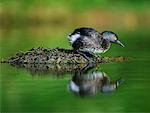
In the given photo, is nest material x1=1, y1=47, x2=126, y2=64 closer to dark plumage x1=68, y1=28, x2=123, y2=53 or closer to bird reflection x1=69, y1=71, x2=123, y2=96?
dark plumage x1=68, y1=28, x2=123, y2=53

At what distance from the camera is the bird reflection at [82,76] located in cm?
1170

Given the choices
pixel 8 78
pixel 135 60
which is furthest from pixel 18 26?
pixel 8 78

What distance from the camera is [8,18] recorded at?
37.5 metres

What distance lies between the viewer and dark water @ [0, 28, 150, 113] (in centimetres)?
1016

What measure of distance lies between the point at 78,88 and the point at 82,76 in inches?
62.4

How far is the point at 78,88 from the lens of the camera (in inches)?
464

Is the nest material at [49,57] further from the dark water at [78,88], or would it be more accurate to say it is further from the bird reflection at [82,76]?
the dark water at [78,88]

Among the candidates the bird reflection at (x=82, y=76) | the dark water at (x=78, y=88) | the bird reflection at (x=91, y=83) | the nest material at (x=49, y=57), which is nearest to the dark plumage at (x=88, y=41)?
the nest material at (x=49, y=57)

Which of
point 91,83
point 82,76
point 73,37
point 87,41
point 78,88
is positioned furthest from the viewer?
point 73,37

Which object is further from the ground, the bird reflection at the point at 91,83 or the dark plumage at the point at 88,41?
the dark plumage at the point at 88,41

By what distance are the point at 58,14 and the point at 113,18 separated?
345 cm

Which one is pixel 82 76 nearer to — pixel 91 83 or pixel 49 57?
pixel 91 83

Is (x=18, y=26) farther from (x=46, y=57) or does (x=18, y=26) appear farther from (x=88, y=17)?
(x=46, y=57)

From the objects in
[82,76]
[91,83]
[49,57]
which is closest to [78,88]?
[91,83]
